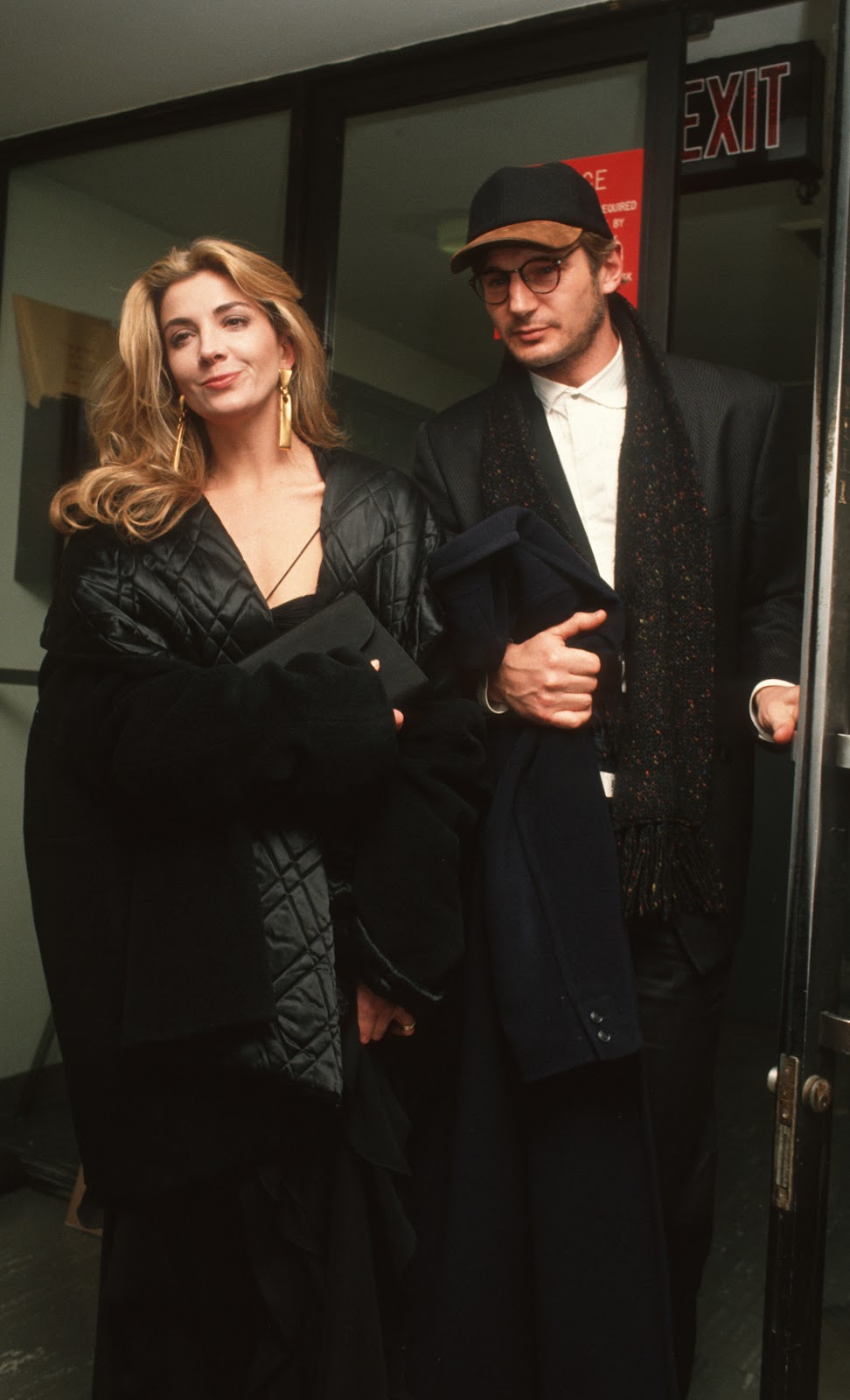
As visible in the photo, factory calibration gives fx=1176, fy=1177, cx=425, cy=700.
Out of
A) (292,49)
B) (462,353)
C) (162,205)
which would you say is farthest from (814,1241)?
(162,205)

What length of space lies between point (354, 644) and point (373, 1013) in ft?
1.60

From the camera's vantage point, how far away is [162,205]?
2.94 meters

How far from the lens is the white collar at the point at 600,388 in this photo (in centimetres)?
185

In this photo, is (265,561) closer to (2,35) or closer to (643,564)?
(643,564)

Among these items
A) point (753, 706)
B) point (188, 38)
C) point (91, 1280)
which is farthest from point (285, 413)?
point (91, 1280)

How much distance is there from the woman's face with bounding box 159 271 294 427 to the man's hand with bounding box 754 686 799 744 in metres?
0.84

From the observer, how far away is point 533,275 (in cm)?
177

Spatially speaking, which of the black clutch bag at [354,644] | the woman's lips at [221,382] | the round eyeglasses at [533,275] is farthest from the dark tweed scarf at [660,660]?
the woman's lips at [221,382]

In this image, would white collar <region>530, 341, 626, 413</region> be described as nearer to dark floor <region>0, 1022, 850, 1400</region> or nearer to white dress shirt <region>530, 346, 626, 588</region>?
white dress shirt <region>530, 346, 626, 588</region>

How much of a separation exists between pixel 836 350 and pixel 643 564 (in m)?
0.43

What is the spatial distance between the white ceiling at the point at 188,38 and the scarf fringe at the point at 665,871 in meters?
1.65

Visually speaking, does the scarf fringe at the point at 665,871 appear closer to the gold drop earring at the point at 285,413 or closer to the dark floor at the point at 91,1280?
the dark floor at the point at 91,1280

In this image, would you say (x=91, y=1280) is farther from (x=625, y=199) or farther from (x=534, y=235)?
(x=625, y=199)

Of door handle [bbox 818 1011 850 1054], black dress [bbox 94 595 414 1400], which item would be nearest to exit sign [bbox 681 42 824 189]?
black dress [bbox 94 595 414 1400]
